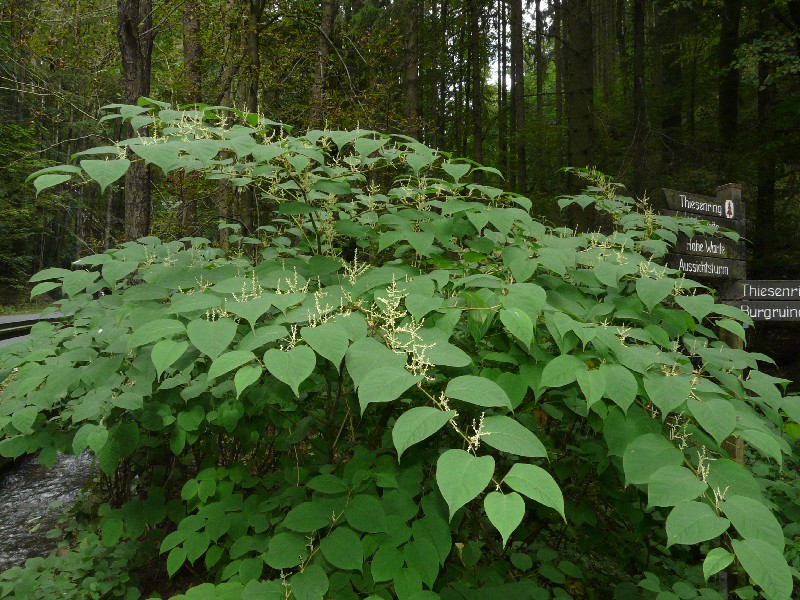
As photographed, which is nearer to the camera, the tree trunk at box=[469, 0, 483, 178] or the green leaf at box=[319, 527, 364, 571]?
the green leaf at box=[319, 527, 364, 571]

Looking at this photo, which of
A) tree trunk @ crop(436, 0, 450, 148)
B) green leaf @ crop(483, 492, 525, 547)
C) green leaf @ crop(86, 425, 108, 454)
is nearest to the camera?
green leaf @ crop(483, 492, 525, 547)

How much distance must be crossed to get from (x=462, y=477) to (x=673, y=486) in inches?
22.4

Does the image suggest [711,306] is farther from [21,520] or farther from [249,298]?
[21,520]

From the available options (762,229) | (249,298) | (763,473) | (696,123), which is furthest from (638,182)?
(249,298)

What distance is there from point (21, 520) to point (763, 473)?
21.3 ft

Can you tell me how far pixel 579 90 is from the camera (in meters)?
6.60

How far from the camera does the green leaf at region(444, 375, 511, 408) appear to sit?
1236mm

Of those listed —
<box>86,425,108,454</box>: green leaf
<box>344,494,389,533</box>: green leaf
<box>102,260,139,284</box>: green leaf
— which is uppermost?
<box>102,260,139,284</box>: green leaf

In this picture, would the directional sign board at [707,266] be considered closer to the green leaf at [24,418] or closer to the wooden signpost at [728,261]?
the wooden signpost at [728,261]

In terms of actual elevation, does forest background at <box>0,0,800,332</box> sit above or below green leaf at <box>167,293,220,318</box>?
above

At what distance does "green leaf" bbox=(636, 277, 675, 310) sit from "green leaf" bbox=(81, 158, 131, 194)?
1.68 meters

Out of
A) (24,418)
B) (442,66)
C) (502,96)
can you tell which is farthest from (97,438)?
(502,96)

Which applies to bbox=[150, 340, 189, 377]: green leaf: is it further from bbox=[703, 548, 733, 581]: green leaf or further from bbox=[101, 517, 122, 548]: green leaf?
bbox=[101, 517, 122, 548]: green leaf

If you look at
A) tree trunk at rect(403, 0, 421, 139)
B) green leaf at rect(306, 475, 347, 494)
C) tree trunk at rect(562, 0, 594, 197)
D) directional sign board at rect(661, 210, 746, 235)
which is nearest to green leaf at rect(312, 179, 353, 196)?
green leaf at rect(306, 475, 347, 494)
